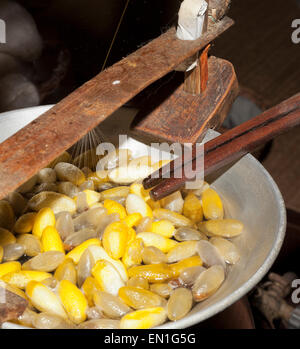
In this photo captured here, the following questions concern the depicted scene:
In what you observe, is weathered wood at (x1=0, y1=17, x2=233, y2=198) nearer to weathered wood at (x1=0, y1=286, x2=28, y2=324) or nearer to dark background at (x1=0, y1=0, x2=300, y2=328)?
weathered wood at (x1=0, y1=286, x2=28, y2=324)

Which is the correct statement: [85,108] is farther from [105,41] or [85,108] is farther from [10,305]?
[105,41]

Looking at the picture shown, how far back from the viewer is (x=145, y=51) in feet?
2.02

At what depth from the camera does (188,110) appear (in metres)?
0.72

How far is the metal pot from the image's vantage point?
0.52 m

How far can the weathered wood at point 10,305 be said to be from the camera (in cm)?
49

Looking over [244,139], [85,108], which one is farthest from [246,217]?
[85,108]

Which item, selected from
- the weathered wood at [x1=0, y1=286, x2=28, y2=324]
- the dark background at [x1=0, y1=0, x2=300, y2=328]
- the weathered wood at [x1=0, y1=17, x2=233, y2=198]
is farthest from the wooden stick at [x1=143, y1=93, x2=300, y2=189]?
the dark background at [x1=0, y1=0, x2=300, y2=328]

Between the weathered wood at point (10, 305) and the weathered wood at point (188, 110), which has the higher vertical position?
the weathered wood at point (188, 110)

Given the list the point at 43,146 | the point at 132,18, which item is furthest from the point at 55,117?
the point at 132,18

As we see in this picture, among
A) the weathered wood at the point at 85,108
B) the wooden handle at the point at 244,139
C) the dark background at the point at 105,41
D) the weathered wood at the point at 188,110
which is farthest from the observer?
the dark background at the point at 105,41

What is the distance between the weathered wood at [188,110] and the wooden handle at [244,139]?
0.06 metres

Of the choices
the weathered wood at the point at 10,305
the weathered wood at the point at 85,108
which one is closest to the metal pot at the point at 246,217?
the weathered wood at the point at 10,305

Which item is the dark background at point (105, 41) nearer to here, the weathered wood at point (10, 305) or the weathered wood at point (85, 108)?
the weathered wood at point (85, 108)

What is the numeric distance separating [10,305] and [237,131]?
360 mm
